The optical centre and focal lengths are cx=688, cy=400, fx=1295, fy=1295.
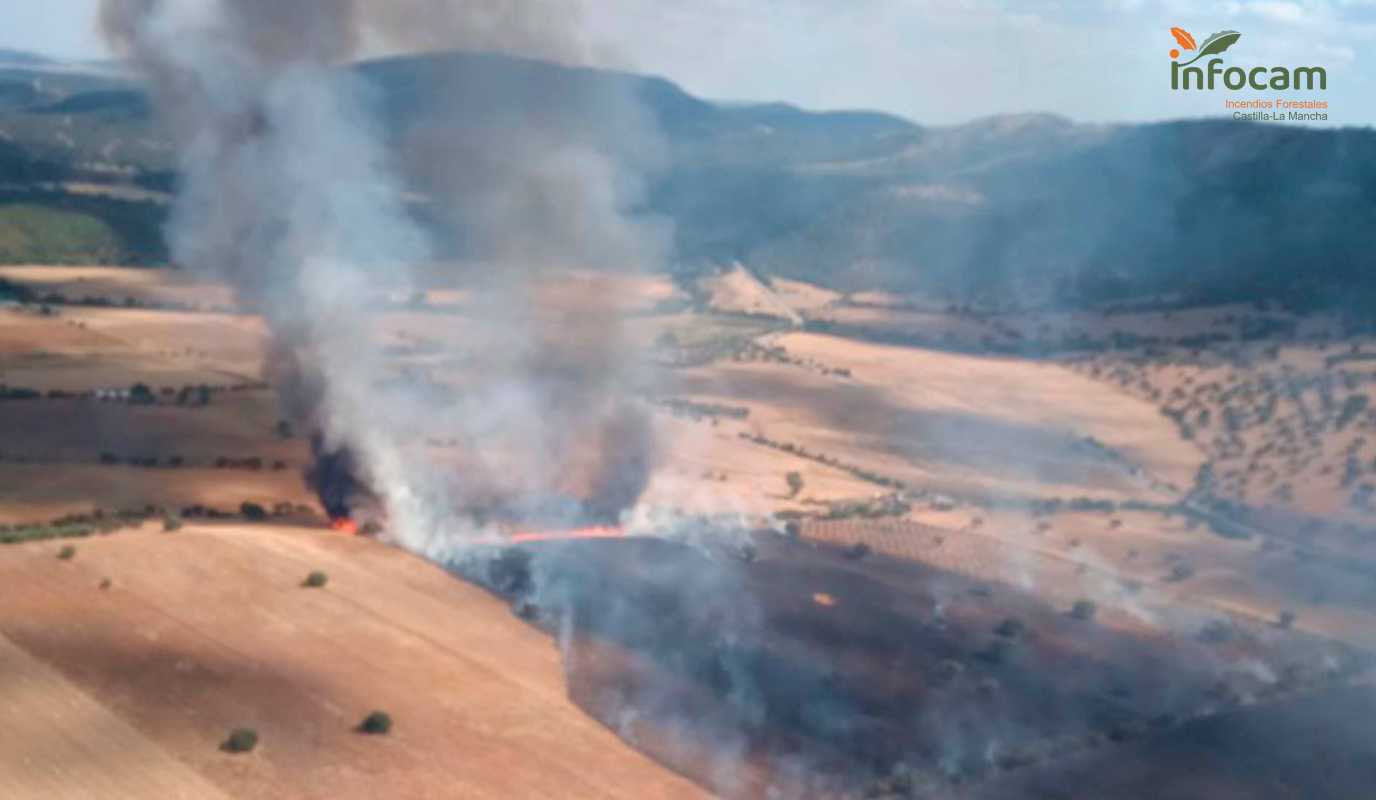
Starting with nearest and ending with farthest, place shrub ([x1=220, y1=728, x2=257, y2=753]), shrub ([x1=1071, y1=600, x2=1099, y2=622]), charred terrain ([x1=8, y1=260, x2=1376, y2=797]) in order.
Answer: shrub ([x1=220, y1=728, x2=257, y2=753]) < charred terrain ([x1=8, y1=260, x2=1376, y2=797]) < shrub ([x1=1071, y1=600, x2=1099, y2=622])

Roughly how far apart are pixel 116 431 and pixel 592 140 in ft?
94.8

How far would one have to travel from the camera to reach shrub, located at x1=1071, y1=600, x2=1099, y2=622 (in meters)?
50.2

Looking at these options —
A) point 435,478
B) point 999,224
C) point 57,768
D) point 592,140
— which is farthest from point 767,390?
point 999,224

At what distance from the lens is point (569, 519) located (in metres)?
57.2

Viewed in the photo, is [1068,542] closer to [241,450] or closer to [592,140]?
[592,140]

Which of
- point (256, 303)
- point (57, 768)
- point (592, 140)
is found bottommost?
point (57, 768)

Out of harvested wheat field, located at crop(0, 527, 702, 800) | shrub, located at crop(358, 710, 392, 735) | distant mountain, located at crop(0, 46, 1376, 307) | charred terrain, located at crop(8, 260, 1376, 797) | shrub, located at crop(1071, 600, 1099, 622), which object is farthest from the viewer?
distant mountain, located at crop(0, 46, 1376, 307)

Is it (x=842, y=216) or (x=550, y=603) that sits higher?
(x=842, y=216)

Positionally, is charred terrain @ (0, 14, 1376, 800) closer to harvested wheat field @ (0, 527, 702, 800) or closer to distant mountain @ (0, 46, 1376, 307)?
harvested wheat field @ (0, 527, 702, 800)

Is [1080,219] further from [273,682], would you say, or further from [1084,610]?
[273,682]

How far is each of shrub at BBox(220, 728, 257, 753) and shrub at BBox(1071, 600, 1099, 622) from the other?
3137 cm

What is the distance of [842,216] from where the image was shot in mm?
187250

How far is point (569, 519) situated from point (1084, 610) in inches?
865

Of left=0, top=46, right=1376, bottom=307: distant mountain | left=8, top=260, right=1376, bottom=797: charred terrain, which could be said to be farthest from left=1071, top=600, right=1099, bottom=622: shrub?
left=0, top=46, right=1376, bottom=307: distant mountain
